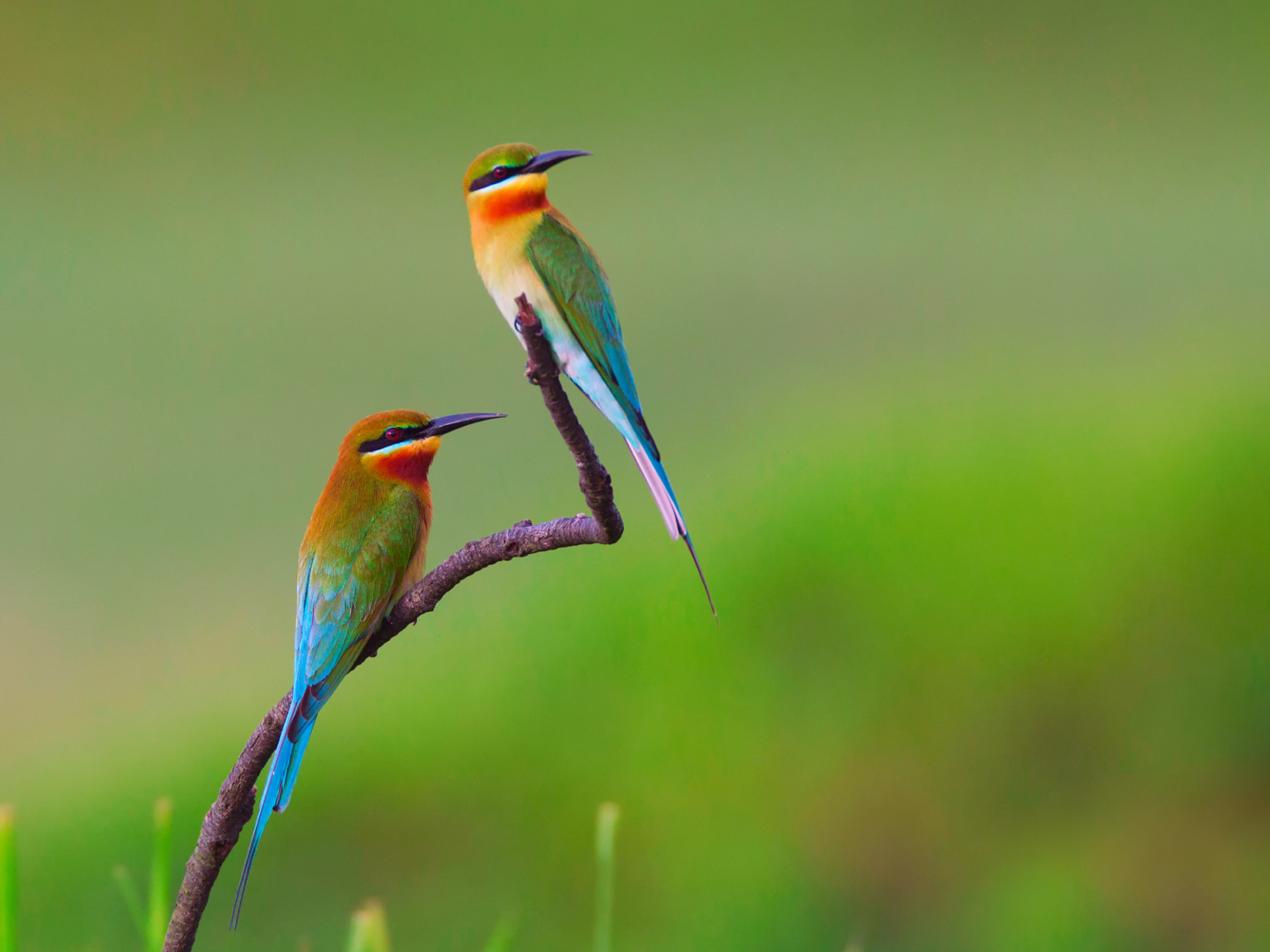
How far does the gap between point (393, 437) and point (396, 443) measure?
11 millimetres

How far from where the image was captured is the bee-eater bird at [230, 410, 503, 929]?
47.4 inches

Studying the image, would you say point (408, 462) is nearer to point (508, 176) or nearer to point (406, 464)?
point (406, 464)

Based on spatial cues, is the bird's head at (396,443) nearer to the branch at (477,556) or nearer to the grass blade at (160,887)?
the branch at (477,556)

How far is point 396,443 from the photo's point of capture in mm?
1399

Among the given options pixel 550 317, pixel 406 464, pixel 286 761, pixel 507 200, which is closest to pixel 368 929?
pixel 286 761

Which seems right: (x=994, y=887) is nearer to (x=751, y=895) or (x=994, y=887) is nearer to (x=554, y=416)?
(x=751, y=895)

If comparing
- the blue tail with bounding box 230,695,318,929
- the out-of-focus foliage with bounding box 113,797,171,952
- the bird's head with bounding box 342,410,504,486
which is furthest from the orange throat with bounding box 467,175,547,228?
the out-of-focus foliage with bounding box 113,797,171,952

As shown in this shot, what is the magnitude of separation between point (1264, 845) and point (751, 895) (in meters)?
1.68

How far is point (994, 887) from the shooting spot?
3.40 metres

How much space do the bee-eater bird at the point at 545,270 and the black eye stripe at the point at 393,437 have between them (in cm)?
20

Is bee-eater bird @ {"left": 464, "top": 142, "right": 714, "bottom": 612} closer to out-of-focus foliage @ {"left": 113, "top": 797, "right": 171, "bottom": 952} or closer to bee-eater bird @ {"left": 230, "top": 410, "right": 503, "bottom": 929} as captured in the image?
bee-eater bird @ {"left": 230, "top": 410, "right": 503, "bottom": 929}

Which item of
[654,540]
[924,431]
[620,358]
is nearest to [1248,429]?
[924,431]

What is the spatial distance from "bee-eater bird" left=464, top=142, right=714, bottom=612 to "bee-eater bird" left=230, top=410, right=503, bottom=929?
212 millimetres

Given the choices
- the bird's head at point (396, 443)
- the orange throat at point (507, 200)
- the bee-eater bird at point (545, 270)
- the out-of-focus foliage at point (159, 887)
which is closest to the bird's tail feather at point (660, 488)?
the bee-eater bird at point (545, 270)
